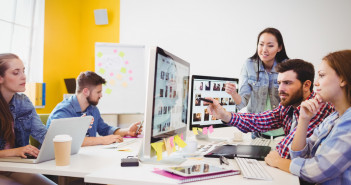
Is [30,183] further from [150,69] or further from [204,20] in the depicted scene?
[204,20]

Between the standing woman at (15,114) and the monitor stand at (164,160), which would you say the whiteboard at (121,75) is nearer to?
the standing woman at (15,114)

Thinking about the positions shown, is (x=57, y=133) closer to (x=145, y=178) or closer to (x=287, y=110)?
(x=145, y=178)

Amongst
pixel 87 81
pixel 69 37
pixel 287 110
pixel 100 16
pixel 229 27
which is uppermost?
pixel 100 16

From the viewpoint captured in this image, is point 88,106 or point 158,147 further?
point 88,106

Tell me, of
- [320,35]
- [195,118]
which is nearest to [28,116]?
[195,118]

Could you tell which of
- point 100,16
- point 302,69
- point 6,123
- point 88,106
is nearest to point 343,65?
point 302,69

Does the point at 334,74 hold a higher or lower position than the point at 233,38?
lower

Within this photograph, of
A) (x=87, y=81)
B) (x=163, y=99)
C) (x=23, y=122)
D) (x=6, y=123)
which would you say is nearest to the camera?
(x=163, y=99)

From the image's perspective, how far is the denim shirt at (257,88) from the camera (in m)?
2.43

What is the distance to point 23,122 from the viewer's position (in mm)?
1686

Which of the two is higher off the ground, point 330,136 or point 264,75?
point 264,75

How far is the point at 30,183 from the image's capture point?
1.51 metres

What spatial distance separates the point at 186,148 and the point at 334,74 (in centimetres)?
78

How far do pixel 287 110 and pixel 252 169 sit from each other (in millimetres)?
740
